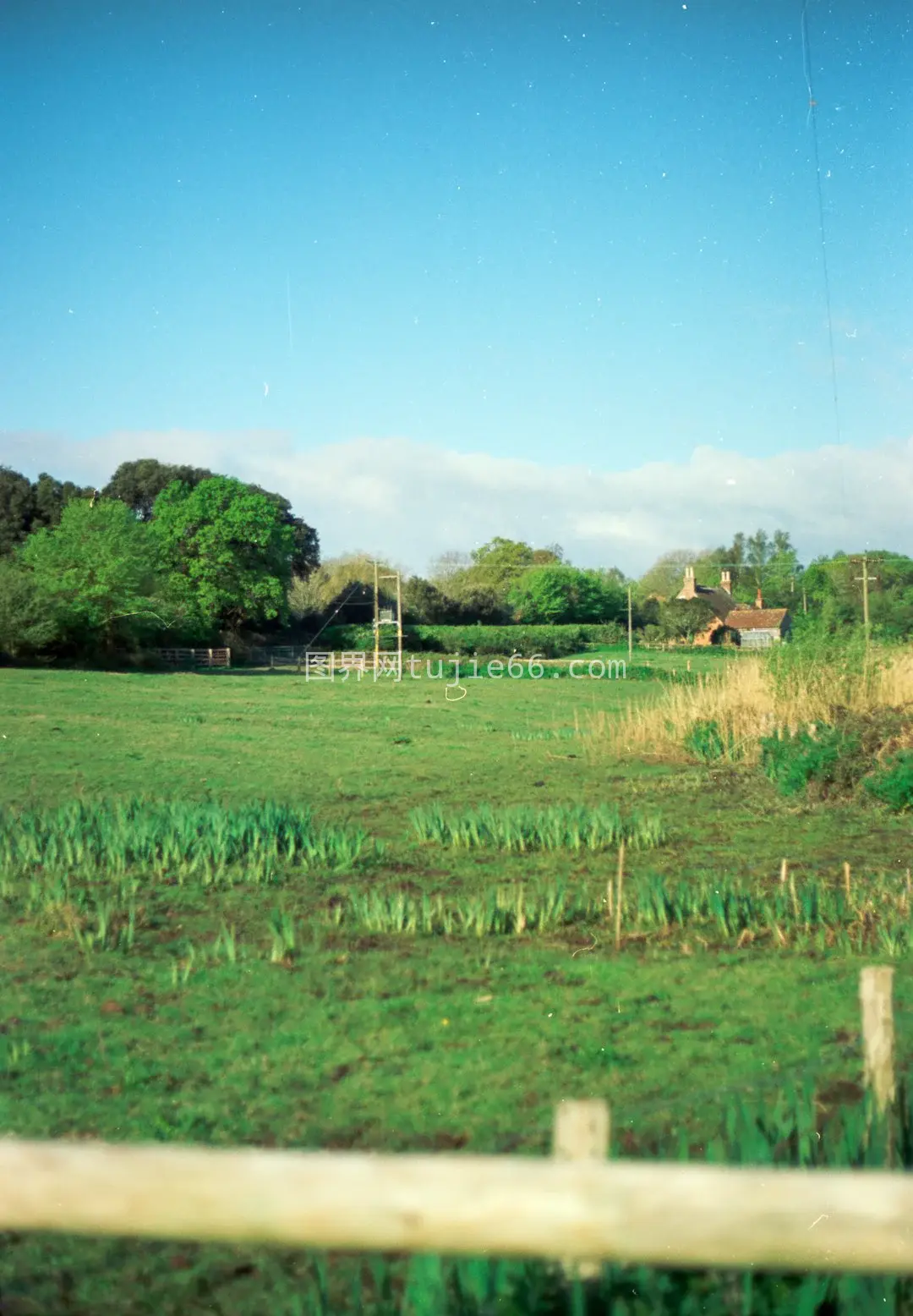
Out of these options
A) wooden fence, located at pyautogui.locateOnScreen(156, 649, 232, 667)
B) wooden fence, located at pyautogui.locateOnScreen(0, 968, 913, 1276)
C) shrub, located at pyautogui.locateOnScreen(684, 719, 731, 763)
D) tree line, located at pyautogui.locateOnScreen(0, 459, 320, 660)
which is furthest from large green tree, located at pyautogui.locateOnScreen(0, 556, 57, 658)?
wooden fence, located at pyautogui.locateOnScreen(0, 968, 913, 1276)

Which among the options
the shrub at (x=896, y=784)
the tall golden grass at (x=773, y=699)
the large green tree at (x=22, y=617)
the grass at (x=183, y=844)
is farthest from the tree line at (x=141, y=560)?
the shrub at (x=896, y=784)

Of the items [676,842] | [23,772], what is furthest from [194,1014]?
[23,772]

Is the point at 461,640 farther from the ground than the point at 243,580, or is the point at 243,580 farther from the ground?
the point at 243,580

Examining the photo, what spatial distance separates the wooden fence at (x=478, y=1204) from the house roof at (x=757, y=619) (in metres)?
53.2

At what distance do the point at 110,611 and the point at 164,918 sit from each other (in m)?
28.6

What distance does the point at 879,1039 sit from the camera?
2.84 m

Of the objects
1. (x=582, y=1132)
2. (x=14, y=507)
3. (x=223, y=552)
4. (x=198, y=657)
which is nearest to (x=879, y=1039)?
(x=582, y=1132)

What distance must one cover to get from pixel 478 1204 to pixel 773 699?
1281cm

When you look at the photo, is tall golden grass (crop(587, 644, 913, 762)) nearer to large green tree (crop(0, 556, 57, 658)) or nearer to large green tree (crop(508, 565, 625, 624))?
large green tree (crop(0, 556, 57, 658))

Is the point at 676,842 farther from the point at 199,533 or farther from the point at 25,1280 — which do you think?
the point at 199,533

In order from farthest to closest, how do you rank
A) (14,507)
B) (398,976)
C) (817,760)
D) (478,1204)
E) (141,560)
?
(14,507) < (141,560) < (817,760) < (398,976) < (478,1204)

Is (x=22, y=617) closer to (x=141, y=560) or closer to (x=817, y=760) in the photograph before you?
(x=141, y=560)

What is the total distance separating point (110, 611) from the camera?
33719 millimetres

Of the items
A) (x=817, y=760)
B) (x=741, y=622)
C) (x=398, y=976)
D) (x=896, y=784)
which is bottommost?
(x=398, y=976)
